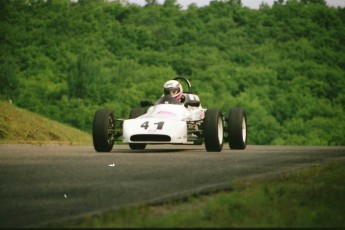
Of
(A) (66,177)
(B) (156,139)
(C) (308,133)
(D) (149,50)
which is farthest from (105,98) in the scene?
(A) (66,177)

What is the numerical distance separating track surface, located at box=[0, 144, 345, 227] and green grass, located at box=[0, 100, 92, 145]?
12.8 meters

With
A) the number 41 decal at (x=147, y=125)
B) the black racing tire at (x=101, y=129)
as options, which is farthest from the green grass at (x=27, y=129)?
the number 41 decal at (x=147, y=125)

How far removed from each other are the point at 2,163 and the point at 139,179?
3967 mm

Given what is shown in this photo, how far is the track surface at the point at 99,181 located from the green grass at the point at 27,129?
1279 centimetres

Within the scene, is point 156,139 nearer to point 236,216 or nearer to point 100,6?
point 236,216

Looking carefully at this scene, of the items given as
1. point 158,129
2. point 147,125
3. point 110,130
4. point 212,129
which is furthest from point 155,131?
point 110,130

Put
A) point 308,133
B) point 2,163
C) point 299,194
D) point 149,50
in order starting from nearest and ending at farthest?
point 299,194
point 2,163
point 308,133
point 149,50

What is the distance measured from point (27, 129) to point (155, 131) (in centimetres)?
1199

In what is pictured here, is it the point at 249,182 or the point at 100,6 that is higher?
the point at 100,6

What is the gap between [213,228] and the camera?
6027mm

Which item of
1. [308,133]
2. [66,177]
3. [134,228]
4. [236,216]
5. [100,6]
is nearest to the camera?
[134,228]

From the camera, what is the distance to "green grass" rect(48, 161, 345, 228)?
20.2 feet

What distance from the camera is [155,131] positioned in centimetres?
1731

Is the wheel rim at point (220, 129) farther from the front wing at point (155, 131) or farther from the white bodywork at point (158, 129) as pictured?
the front wing at point (155, 131)
